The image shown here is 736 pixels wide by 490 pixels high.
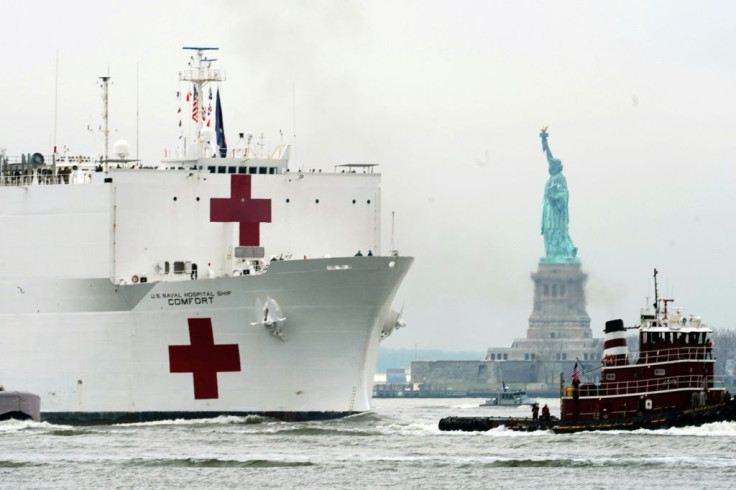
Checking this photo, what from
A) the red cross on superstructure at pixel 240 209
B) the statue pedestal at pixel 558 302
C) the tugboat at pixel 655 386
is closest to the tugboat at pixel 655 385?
the tugboat at pixel 655 386

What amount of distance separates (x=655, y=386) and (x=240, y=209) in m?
12.6

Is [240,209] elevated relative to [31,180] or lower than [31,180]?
lower

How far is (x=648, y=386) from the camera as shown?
135 ft

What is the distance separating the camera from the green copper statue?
159000 millimetres

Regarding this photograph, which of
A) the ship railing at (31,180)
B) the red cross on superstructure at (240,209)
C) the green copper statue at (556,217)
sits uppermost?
the green copper statue at (556,217)

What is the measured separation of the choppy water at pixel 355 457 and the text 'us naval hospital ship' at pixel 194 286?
1457 mm

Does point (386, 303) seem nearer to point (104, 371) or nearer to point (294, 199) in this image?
point (294, 199)

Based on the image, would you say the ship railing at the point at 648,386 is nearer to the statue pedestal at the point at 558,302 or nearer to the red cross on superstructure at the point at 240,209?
the red cross on superstructure at the point at 240,209

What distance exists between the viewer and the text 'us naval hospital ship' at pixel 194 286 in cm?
4575

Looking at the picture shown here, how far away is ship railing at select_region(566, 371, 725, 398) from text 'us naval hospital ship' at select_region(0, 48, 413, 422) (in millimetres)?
6498

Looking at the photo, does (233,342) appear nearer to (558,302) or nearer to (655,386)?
(655,386)

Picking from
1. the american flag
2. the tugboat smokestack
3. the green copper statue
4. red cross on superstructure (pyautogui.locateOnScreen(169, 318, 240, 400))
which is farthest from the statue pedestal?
the tugboat smokestack

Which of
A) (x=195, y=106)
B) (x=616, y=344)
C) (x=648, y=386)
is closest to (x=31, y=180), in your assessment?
(x=195, y=106)

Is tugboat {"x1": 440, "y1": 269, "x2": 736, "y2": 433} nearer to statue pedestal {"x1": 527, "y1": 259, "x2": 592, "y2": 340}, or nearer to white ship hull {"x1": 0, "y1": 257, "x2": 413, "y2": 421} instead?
white ship hull {"x1": 0, "y1": 257, "x2": 413, "y2": 421}
